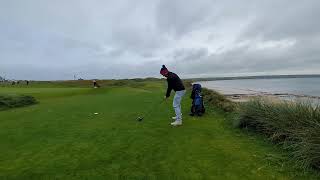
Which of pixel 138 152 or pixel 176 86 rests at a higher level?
pixel 176 86

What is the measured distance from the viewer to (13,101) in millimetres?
22516

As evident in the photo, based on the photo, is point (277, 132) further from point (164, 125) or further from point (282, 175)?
point (164, 125)

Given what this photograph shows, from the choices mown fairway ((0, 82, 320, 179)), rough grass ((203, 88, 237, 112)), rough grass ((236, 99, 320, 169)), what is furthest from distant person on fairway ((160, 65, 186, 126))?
rough grass ((203, 88, 237, 112))

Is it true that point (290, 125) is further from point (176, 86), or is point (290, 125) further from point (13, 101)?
point (13, 101)

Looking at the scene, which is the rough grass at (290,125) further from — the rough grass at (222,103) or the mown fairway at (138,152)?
the rough grass at (222,103)

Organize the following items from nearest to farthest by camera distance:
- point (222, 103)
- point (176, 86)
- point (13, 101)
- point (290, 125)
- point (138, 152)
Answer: point (138, 152) < point (290, 125) < point (176, 86) < point (222, 103) < point (13, 101)

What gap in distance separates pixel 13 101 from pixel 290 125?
1797 centimetres

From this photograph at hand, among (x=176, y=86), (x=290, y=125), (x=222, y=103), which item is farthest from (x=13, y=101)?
(x=290, y=125)

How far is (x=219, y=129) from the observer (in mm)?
12391

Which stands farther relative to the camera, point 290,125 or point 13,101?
point 13,101

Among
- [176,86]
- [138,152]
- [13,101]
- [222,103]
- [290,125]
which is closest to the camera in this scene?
[138,152]

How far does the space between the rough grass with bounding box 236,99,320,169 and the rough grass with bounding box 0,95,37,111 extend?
1505 cm

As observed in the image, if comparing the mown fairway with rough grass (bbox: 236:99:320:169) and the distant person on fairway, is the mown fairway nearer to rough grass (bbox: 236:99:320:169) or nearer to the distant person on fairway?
rough grass (bbox: 236:99:320:169)

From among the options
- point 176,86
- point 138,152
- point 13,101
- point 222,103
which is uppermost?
point 176,86
